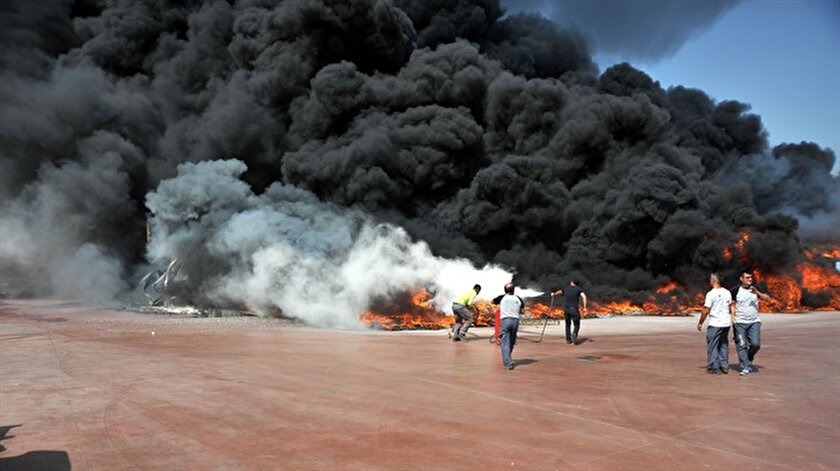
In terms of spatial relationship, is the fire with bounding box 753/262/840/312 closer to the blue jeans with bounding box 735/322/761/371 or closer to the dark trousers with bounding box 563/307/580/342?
the dark trousers with bounding box 563/307/580/342

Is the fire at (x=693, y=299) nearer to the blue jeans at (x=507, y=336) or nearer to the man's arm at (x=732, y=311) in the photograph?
the blue jeans at (x=507, y=336)

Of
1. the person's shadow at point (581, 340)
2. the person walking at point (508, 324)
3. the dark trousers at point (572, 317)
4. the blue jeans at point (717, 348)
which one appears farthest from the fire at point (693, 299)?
the blue jeans at point (717, 348)

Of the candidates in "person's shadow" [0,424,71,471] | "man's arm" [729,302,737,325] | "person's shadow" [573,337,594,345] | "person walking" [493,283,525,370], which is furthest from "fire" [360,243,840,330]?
"person's shadow" [0,424,71,471]

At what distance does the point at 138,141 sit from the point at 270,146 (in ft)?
29.9

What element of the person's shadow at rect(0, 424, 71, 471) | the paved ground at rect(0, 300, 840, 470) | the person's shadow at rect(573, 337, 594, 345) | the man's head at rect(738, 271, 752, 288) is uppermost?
the man's head at rect(738, 271, 752, 288)

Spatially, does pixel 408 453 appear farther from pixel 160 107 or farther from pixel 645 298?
pixel 160 107

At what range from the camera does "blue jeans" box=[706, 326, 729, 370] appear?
10.8 meters

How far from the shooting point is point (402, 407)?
26.4ft

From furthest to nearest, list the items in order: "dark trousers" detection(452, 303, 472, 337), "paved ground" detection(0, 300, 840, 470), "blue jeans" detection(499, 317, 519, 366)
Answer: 1. "dark trousers" detection(452, 303, 472, 337)
2. "blue jeans" detection(499, 317, 519, 366)
3. "paved ground" detection(0, 300, 840, 470)

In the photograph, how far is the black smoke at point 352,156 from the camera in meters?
28.6

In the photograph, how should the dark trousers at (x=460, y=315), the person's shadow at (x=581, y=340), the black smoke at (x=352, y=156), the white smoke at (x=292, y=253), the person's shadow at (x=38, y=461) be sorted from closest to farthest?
1. the person's shadow at (x=38, y=461)
2. the person's shadow at (x=581, y=340)
3. the dark trousers at (x=460, y=315)
4. the white smoke at (x=292, y=253)
5. the black smoke at (x=352, y=156)

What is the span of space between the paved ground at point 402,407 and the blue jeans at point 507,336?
10.6 inches

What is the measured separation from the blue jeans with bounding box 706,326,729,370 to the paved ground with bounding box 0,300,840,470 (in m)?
0.42

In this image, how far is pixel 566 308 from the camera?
50.0 ft
